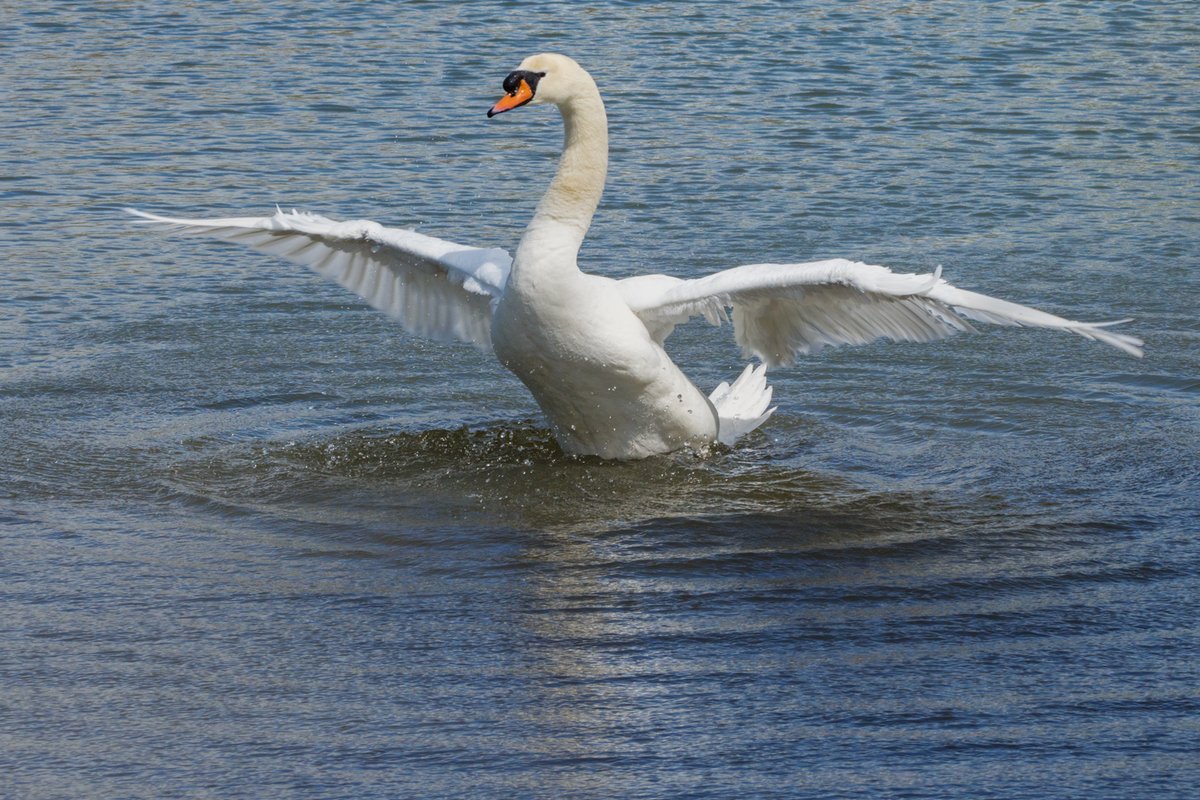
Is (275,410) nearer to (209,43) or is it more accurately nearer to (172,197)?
(172,197)

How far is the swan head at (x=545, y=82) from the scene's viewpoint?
7422mm

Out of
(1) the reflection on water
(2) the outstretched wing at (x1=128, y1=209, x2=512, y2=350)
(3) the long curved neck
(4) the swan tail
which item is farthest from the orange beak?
(4) the swan tail

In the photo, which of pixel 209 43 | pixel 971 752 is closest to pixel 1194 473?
pixel 971 752

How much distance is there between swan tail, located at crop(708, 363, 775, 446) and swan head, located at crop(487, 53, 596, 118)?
187 cm

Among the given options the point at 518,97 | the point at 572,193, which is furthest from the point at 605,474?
the point at 518,97

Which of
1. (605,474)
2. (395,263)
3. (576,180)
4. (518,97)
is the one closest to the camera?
(518,97)

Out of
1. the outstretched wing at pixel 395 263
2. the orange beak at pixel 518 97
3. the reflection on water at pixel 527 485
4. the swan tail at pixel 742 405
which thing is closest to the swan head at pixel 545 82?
the orange beak at pixel 518 97

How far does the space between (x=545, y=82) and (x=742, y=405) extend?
2.07 metres

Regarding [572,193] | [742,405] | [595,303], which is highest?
[572,193]

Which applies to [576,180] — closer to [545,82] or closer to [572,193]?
[572,193]

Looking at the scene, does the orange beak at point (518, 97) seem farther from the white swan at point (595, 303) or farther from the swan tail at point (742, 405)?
the swan tail at point (742, 405)

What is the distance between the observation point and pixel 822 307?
7742 millimetres

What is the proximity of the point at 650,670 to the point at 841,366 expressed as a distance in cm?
447

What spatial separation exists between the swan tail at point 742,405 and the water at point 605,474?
0.14 metres
